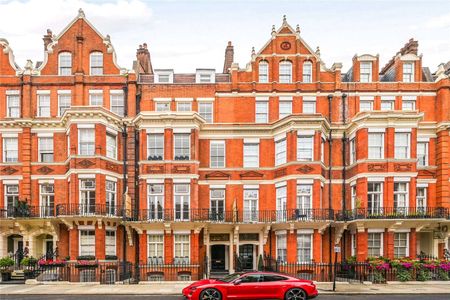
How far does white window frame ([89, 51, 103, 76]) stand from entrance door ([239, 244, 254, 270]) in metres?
16.0

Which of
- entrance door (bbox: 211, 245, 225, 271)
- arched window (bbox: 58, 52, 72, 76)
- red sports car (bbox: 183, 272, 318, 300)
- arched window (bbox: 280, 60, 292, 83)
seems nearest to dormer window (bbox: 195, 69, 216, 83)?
arched window (bbox: 280, 60, 292, 83)

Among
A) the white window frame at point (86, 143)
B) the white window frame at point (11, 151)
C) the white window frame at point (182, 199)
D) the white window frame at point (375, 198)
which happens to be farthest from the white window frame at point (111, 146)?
the white window frame at point (375, 198)

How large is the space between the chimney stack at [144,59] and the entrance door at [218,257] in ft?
47.9

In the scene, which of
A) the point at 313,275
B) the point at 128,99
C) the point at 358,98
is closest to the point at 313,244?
the point at 313,275

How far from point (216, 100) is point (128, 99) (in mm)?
6180

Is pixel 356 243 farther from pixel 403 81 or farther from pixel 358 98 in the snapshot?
pixel 403 81

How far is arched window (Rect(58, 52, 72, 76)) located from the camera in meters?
29.1

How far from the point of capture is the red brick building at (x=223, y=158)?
26.5 meters

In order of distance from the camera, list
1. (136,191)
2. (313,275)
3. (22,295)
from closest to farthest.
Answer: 1. (22,295)
2. (313,275)
3. (136,191)

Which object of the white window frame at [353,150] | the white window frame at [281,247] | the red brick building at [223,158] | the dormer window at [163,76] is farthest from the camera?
the dormer window at [163,76]

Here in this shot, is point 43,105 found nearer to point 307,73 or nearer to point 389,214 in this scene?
point 307,73

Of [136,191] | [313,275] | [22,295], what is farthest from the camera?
[136,191]

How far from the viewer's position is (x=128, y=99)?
28.9m

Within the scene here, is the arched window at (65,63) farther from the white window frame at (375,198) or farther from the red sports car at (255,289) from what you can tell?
the white window frame at (375,198)
